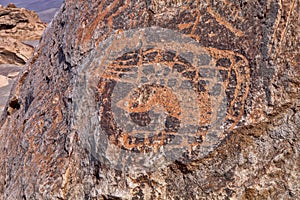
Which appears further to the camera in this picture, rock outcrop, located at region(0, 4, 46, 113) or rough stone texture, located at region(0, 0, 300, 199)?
rock outcrop, located at region(0, 4, 46, 113)

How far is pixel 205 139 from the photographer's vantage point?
1.84 meters

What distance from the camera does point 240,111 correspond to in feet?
5.96

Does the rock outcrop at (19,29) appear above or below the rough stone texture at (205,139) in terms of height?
above

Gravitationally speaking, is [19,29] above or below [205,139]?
above

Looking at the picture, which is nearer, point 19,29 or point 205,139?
point 205,139

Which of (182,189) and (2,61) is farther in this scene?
(2,61)

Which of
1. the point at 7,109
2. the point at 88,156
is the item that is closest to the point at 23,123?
the point at 7,109

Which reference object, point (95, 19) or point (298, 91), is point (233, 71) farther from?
point (95, 19)

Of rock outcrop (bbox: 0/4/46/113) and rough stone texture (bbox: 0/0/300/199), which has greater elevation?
rock outcrop (bbox: 0/4/46/113)

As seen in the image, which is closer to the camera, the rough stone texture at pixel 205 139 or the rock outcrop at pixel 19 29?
the rough stone texture at pixel 205 139

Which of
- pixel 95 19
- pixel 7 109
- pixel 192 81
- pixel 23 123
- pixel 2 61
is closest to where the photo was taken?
pixel 192 81

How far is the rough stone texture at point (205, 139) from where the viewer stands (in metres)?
1.80

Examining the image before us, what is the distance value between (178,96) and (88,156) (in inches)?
20.6

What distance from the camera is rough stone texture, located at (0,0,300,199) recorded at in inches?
70.9
